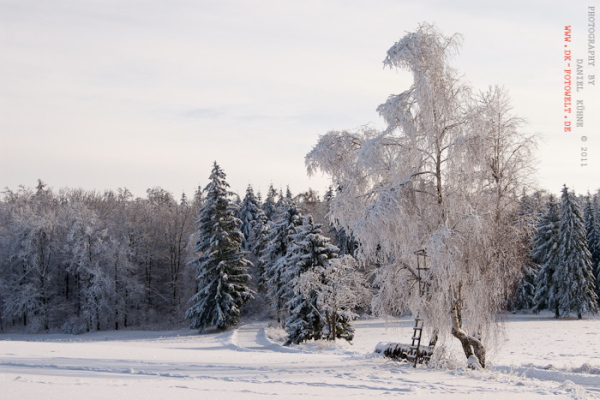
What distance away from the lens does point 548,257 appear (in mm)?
51750

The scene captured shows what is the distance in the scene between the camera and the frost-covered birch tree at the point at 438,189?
13.6 m

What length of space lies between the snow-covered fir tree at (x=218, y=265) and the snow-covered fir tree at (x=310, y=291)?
9.16m

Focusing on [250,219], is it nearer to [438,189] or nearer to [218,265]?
[218,265]

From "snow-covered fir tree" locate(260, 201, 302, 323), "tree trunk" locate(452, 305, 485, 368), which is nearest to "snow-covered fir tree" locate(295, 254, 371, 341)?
"snow-covered fir tree" locate(260, 201, 302, 323)

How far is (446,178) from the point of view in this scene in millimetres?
14312

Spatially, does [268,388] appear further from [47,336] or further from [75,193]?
[75,193]

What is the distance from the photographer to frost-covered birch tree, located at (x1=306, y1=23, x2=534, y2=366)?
13625 millimetres

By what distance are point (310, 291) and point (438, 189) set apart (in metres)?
18.0

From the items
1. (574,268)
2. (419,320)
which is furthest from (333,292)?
(574,268)

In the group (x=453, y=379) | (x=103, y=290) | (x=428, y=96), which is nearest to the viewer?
(x=453, y=379)

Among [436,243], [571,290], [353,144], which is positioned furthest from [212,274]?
[571,290]

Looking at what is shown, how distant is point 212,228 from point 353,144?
92.8ft

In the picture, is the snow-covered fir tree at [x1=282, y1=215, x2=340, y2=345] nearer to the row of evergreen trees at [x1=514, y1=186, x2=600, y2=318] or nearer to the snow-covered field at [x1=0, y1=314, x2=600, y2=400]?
the snow-covered field at [x1=0, y1=314, x2=600, y2=400]

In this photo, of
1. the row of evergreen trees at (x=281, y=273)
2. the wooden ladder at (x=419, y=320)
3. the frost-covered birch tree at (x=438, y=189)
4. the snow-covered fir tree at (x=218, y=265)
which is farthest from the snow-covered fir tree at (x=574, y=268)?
the wooden ladder at (x=419, y=320)
